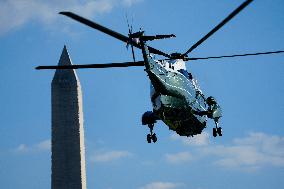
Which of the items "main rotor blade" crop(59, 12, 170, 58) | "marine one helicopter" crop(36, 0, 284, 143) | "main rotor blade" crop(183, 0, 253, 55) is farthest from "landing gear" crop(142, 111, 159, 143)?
"main rotor blade" crop(59, 12, 170, 58)

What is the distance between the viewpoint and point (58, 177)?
88125 mm

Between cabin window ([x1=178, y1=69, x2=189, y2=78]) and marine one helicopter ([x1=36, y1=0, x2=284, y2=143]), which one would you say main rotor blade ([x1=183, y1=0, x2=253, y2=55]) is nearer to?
marine one helicopter ([x1=36, y1=0, x2=284, y2=143])

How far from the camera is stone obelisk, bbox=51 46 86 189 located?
88312mm

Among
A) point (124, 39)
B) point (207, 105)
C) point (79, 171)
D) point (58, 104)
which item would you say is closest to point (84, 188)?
point (79, 171)

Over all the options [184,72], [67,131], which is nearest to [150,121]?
[184,72]

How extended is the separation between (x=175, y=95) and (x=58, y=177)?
69.3m

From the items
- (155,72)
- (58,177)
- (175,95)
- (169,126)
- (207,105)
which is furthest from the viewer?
(58,177)

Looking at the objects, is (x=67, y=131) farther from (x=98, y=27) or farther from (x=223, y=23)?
(x=98, y=27)

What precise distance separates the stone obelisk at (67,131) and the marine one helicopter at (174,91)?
2541 inches

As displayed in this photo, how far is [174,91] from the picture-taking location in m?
22.2

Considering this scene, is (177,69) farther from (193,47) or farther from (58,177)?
(58,177)

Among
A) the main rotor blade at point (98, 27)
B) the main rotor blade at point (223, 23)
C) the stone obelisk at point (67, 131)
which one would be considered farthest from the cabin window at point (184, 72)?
the stone obelisk at point (67, 131)

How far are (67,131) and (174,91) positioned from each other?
69.1 m

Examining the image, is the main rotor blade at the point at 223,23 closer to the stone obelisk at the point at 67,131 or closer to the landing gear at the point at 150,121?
the landing gear at the point at 150,121
